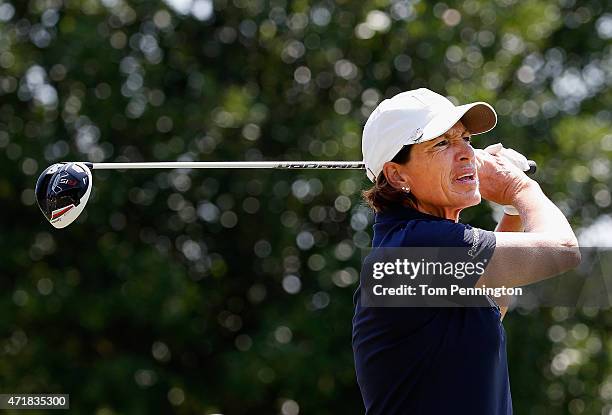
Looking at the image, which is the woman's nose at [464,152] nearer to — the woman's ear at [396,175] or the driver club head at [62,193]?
the woman's ear at [396,175]

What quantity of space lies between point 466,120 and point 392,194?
253mm

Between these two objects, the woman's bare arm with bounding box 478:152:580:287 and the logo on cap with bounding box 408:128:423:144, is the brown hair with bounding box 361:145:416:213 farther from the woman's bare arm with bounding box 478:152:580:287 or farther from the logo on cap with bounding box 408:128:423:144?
the woman's bare arm with bounding box 478:152:580:287

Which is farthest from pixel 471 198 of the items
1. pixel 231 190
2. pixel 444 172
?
pixel 231 190

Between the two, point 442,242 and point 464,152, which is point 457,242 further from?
point 464,152

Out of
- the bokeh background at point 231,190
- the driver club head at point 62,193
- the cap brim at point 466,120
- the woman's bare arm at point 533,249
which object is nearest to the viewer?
the woman's bare arm at point 533,249

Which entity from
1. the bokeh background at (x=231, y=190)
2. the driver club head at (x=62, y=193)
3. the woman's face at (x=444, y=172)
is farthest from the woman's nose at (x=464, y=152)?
the bokeh background at (x=231, y=190)

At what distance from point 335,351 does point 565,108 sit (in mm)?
3481

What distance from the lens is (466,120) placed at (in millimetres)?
2666

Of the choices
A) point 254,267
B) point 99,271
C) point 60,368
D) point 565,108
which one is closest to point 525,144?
point 565,108

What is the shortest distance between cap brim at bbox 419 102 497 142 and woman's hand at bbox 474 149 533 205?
0.23 ft

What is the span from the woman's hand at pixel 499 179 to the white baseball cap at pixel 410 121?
88mm

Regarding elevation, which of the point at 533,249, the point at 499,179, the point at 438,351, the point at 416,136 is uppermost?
the point at 416,136

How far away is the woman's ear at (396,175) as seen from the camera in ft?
8.65

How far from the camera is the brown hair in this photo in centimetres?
263
